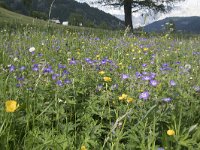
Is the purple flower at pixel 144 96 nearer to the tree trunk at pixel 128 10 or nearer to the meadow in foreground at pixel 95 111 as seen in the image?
the meadow in foreground at pixel 95 111

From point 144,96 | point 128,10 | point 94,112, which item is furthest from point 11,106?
point 128,10

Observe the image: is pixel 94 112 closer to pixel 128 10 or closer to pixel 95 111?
pixel 95 111

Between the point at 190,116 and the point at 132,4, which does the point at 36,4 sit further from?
the point at 190,116

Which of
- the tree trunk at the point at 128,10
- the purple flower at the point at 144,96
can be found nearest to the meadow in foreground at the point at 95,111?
the purple flower at the point at 144,96

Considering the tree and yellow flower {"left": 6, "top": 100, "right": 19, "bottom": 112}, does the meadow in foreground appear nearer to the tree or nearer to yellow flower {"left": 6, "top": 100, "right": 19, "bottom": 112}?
yellow flower {"left": 6, "top": 100, "right": 19, "bottom": 112}

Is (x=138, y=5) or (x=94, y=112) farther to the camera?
(x=138, y=5)

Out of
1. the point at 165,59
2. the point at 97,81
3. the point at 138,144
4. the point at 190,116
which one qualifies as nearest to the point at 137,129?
the point at 138,144

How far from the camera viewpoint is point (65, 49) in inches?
270

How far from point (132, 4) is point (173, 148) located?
28603 mm

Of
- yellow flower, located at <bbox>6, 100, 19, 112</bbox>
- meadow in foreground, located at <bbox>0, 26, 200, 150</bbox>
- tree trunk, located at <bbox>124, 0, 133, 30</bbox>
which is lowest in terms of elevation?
meadow in foreground, located at <bbox>0, 26, 200, 150</bbox>

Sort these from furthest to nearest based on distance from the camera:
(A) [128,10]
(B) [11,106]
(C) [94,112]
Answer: (A) [128,10]
(C) [94,112]
(B) [11,106]

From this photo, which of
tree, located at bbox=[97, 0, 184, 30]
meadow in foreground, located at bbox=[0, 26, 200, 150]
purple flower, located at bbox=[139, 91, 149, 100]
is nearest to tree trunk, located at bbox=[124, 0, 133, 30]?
tree, located at bbox=[97, 0, 184, 30]

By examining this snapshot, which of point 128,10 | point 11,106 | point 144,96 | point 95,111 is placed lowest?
point 95,111

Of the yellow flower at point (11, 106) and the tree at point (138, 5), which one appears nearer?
the yellow flower at point (11, 106)
